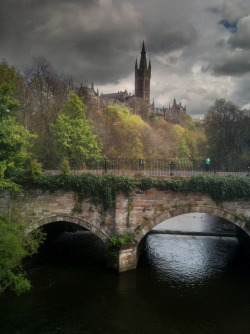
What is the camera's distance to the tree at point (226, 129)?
3338 centimetres

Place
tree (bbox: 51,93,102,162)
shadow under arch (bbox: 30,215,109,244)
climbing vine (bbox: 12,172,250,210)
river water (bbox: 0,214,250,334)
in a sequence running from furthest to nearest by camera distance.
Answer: tree (bbox: 51,93,102,162) < shadow under arch (bbox: 30,215,109,244) < climbing vine (bbox: 12,172,250,210) < river water (bbox: 0,214,250,334)

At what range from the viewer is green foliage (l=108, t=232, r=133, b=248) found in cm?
1509

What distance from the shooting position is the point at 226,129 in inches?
1359

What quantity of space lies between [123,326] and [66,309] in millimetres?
2746

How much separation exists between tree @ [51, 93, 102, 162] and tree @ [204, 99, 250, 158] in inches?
741

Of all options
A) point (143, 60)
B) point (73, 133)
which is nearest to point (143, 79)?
point (143, 60)

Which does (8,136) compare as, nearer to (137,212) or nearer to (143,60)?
(137,212)

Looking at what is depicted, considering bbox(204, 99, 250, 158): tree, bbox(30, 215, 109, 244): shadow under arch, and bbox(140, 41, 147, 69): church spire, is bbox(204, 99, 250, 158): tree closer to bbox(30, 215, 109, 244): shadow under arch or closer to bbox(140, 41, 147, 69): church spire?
bbox(30, 215, 109, 244): shadow under arch

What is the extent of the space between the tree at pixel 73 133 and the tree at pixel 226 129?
741 inches

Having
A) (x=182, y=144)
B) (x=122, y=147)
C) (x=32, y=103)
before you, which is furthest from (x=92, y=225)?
(x=182, y=144)

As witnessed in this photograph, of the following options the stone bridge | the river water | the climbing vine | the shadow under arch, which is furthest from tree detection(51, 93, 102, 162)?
the river water

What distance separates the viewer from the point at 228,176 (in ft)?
51.9

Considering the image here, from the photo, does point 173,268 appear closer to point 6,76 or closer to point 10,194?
point 10,194

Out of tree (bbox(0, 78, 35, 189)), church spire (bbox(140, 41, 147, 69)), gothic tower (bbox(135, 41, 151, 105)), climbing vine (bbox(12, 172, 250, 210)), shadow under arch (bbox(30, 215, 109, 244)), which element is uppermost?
church spire (bbox(140, 41, 147, 69))
